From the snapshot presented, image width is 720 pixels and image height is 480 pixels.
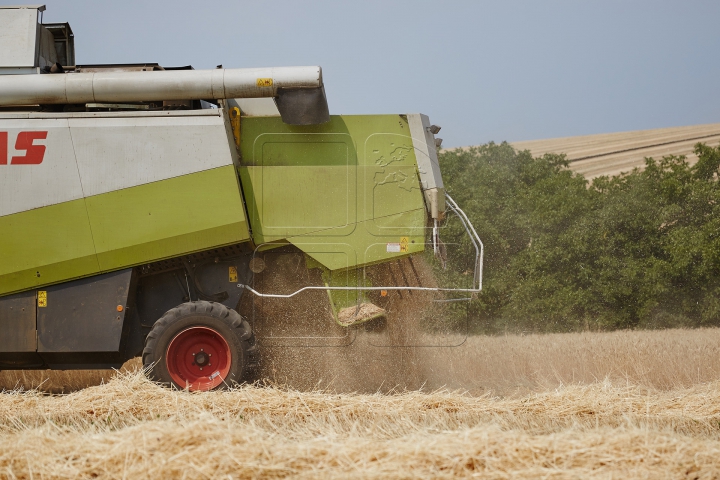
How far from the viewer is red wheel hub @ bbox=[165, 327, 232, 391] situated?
6.25 m

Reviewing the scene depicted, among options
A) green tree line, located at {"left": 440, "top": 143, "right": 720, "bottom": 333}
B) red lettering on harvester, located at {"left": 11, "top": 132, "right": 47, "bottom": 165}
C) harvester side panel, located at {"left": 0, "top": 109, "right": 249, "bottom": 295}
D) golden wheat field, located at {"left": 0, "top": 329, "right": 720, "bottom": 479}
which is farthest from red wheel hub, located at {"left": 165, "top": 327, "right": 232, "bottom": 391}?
green tree line, located at {"left": 440, "top": 143, "right": 720, "bottom": 333}

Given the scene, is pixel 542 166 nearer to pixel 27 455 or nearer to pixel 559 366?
pixel 559 366

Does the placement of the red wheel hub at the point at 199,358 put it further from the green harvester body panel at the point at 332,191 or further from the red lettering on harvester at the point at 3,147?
the red lettering on harvester at the point at 3,147

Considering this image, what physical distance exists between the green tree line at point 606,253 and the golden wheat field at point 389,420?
250 inches

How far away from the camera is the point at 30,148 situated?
623 centimetres

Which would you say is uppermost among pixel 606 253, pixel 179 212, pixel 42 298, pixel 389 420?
pixel 179 212

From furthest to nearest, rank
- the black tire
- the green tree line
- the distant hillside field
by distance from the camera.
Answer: the distant hillside field < the green tree line < the black tire

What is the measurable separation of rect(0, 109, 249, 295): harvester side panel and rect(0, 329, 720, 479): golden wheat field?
43.5 inches

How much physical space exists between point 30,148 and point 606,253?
13061 millimetres

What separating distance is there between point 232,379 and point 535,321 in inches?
442

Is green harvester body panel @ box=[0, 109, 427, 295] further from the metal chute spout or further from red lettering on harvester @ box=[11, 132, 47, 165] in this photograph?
the metal chute spout

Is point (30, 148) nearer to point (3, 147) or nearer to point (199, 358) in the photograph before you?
point (3, 147)

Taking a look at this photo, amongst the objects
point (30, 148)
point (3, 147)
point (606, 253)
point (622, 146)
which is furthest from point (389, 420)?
point (622, 146)

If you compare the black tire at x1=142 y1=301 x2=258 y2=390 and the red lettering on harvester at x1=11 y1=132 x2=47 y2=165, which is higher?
the red lettering on harvester at x1=11 y1=132 x2=47 y2=165
